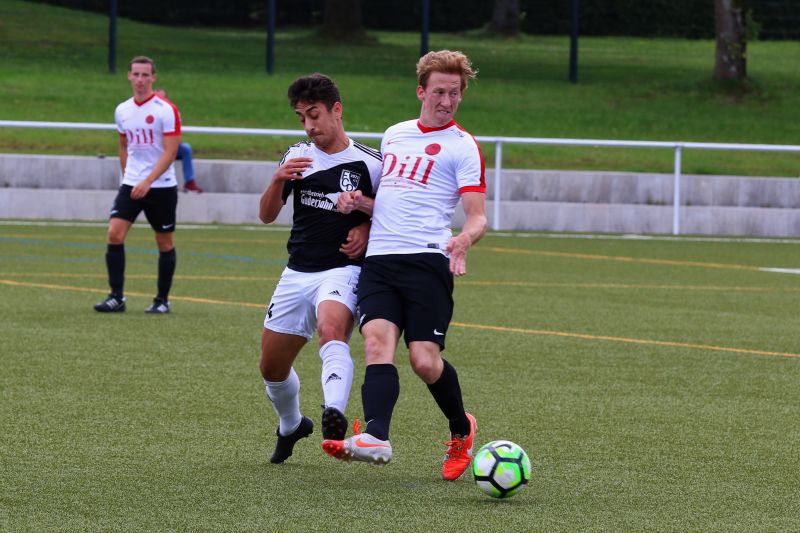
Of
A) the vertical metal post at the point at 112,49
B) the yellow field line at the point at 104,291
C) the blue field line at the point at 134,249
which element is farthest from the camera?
the vertical metal post at the point at 112,49

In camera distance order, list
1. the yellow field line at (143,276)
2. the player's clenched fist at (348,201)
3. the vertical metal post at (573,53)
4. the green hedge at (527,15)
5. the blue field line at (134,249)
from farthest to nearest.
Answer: the green hedge at (527,15) → the vertical metal post at (573,53) → the blue field line at (134,249) → the yellow field line at (143,276) → the player's clenched fist at (348,201)

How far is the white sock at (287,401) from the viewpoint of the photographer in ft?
21.9

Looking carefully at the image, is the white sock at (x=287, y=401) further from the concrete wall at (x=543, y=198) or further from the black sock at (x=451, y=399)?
the concrete wall at (x=543, y=198)

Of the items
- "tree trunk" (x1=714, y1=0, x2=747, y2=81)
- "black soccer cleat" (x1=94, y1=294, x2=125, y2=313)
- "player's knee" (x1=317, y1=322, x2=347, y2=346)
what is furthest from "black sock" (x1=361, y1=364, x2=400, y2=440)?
"tree trunk" (x1=714, y1=0, x2=747, y2=81)

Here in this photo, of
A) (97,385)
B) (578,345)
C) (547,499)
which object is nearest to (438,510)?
(547,499)

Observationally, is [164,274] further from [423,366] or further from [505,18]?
[505,18]

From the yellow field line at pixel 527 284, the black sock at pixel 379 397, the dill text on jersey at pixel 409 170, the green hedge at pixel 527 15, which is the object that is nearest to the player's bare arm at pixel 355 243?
the dill text on jersey at pixel 409 170

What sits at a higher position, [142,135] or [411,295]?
[142,135]

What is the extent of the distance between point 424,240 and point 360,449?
104 centimetres

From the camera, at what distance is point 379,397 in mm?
6051

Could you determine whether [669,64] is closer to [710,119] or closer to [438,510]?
[710,119]

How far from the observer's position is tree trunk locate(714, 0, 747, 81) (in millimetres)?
31844

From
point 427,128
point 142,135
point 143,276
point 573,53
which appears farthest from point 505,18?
point 427,128

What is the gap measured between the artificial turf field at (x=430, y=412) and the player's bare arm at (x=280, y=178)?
1.15 meters
